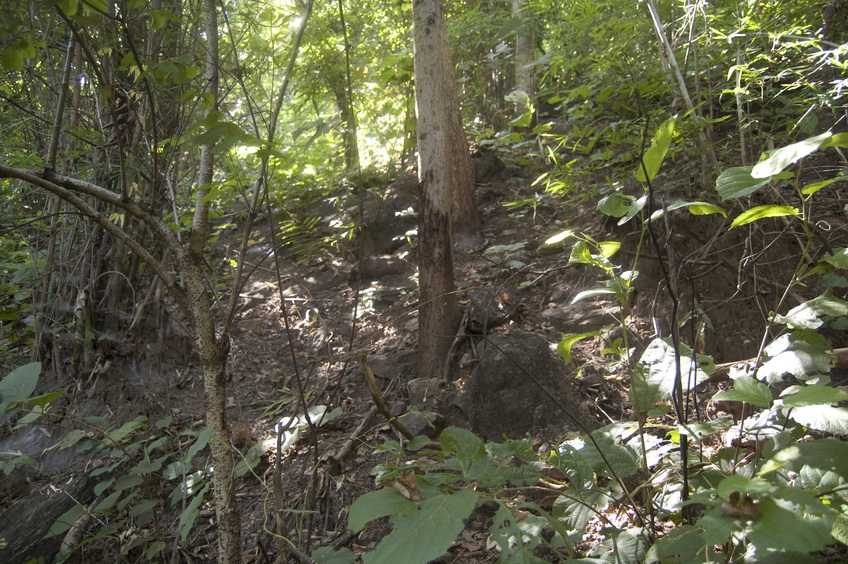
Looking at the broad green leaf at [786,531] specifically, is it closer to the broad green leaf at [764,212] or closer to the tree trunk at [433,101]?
the broad green leaf at [764,212]

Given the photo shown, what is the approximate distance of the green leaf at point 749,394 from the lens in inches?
41.6

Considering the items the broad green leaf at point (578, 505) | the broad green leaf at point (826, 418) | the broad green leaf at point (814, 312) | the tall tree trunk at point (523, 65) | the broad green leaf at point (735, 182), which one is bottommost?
the broad green leaf at point (578, 505)

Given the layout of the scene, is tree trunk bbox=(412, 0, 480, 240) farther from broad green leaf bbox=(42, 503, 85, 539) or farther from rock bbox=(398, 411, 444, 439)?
broad green leaf bbox=(42, 503, 85, 539)

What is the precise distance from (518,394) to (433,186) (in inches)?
57.2

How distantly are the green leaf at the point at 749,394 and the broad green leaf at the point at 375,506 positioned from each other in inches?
28.3

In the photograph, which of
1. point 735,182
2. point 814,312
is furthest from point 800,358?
point 735,182

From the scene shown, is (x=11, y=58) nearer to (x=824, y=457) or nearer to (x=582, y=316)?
(x=824, y=457)

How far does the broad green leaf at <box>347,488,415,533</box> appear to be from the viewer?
993 millimetres

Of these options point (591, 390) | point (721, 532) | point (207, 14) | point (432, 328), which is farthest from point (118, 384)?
point (721, 532)

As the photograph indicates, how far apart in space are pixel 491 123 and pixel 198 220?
519 centimetres

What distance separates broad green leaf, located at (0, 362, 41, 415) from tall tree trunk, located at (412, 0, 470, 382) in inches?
83.5

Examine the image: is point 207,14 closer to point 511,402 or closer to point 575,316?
point 511,402

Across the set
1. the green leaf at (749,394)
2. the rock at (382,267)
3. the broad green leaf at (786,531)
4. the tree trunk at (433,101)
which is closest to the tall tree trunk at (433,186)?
the tree trunk at (433,101)

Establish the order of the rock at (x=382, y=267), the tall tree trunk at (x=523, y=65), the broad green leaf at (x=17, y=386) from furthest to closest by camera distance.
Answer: the tall tree trunk at (x=523, y=65), the rock at (x=382, y=267), the broad green leaf at (x=17, y=386)
